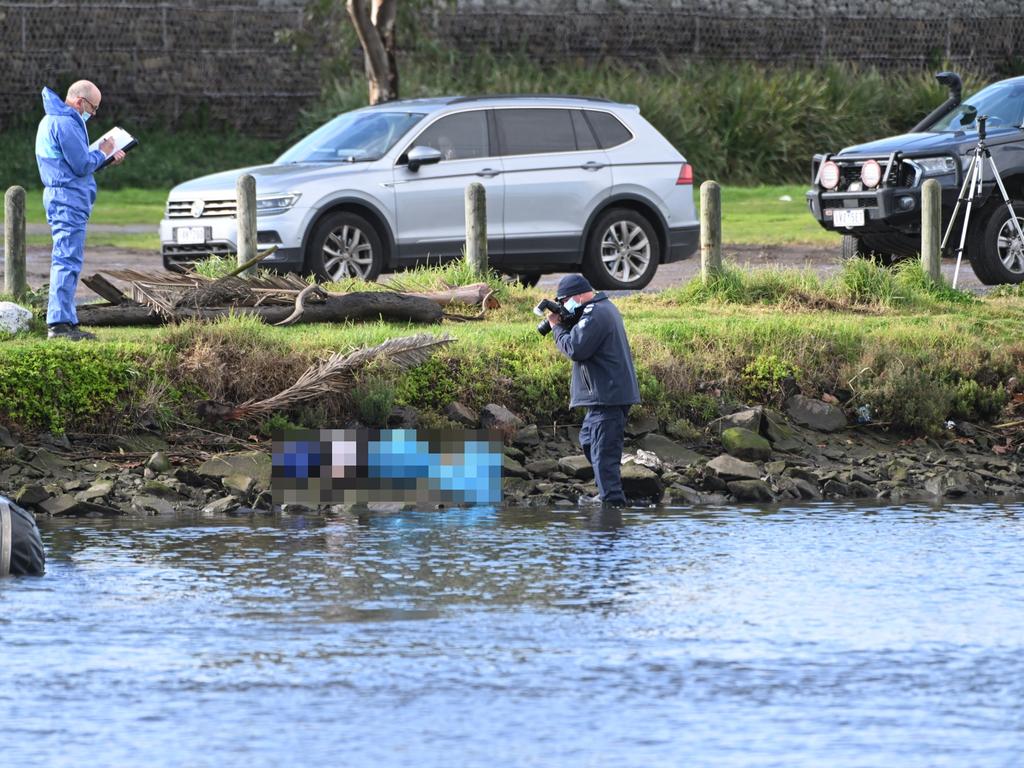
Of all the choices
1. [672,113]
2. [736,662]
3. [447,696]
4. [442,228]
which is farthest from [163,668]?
[672,113]

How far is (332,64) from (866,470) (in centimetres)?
2261

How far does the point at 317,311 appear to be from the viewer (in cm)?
1677

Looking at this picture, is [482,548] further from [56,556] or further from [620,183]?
[620,183]

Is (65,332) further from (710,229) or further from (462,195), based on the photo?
(710,229)

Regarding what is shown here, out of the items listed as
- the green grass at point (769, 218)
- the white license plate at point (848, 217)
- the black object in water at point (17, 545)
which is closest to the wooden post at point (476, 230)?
the white license plate at point (848, 217)

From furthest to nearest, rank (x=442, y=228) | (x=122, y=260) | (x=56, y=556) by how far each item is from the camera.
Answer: (x=122, y=260), (x=442, y=228), (x=56, y=556)

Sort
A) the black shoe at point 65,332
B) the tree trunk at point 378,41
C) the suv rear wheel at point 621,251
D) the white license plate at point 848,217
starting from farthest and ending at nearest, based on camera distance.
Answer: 1. the tree trunk at point 378,41
2. the suv rear wheel at point 621,251
3. the white license plate at point 848,217
4. the black shoe at point 65,332

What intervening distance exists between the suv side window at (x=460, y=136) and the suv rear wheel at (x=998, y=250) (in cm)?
475

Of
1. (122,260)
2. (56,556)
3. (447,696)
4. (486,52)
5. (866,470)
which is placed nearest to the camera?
(447,696)

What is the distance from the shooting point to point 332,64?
119 ft

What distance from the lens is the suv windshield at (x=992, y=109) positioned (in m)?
20.4

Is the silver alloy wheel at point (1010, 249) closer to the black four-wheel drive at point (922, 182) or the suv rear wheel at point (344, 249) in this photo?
the black four-wheel drive at point (922, 182)

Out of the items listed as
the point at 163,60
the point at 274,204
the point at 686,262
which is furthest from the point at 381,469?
the point at 163,60

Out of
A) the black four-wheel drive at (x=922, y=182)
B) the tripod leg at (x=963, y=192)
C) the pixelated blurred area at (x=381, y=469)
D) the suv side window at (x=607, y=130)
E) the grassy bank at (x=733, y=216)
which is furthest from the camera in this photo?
the grassy bank at (x=733, y=216)
